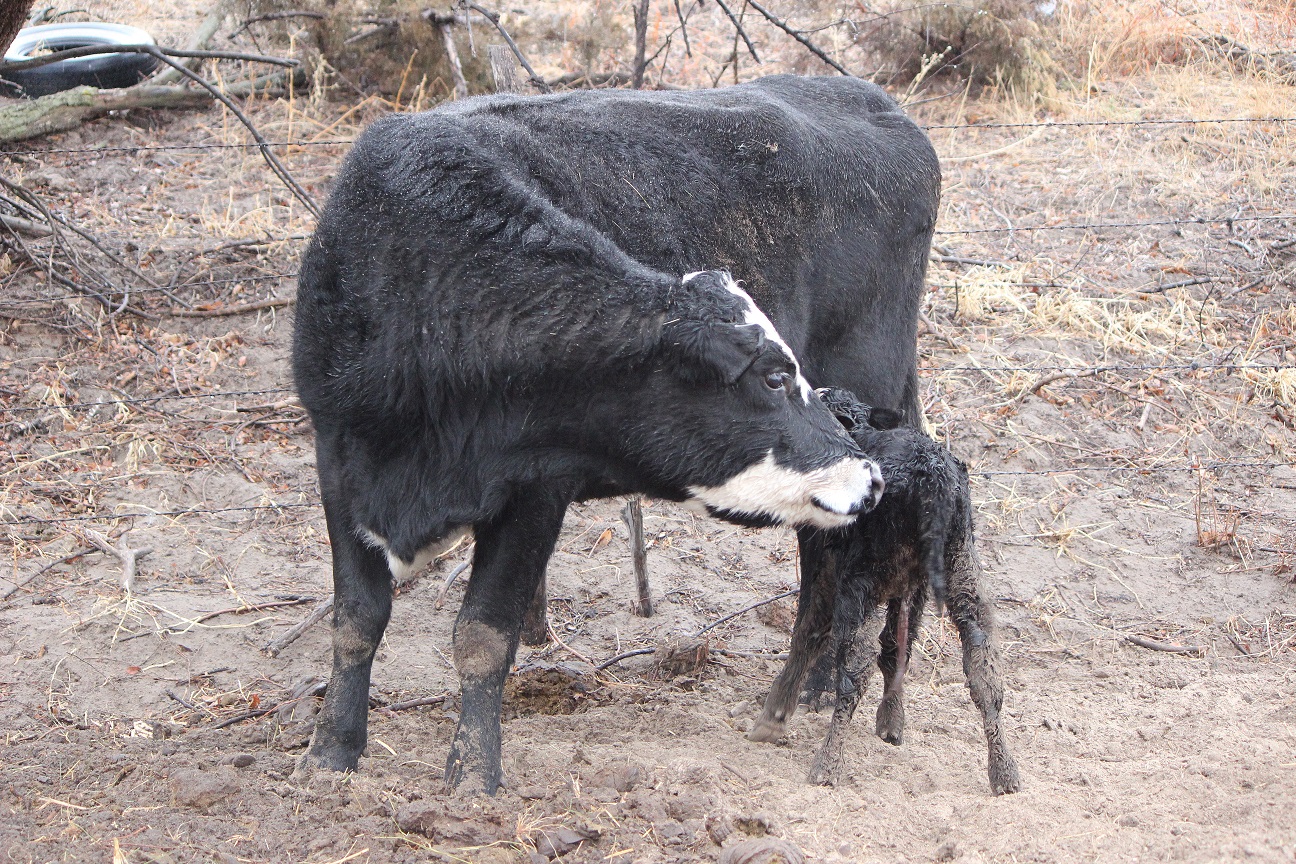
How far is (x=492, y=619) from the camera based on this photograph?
3.62 meters

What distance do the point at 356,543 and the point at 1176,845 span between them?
2451 mm

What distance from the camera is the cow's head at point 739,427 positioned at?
3305mm

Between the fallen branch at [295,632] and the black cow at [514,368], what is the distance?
1083 millimetres

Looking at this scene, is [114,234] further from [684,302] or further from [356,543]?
[684,302]

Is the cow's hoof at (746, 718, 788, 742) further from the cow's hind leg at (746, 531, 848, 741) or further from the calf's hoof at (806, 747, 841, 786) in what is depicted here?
the calf's hoof at (806, 747, 841, 786)

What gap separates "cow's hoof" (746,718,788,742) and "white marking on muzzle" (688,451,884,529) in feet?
3.00

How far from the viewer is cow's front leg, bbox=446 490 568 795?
354 cm

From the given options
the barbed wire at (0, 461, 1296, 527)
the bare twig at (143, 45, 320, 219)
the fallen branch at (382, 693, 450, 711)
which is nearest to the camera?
the fallen branch at (382, 693, 450, 711)

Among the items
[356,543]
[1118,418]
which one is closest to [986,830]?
[356,543]

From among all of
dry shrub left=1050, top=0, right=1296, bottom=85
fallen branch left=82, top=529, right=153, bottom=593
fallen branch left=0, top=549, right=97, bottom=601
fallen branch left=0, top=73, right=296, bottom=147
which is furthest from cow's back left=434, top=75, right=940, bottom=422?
dry shrub left=1050, top=0, right=1296, bottom=85

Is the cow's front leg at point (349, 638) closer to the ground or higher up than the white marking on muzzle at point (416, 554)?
closer to the ground

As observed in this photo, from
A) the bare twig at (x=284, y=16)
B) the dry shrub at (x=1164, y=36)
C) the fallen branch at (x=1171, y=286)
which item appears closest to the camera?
the fallen branch at (x=1171, y=286)

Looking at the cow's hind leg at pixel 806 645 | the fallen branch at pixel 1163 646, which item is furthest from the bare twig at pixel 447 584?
the fallen branch at pixel 1163 646

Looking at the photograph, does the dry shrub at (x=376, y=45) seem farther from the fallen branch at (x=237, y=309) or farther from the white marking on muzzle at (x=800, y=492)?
the white marking on muzzle at (x=800, y=492)
